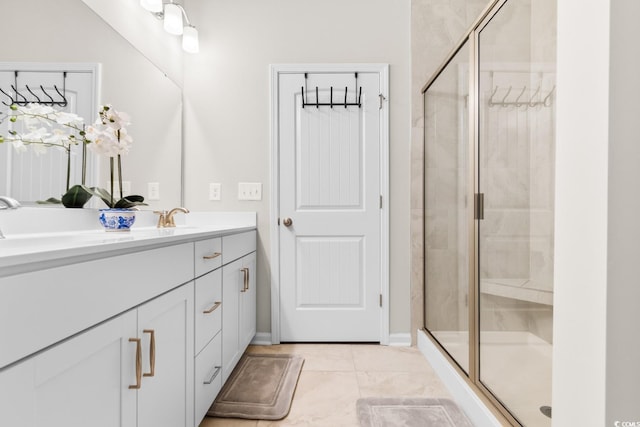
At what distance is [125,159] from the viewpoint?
1777mm

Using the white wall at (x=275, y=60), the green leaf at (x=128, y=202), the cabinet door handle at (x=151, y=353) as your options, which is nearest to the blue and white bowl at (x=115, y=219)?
the green leaf at (x=128, y=202)

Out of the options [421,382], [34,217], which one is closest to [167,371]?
[34,217]

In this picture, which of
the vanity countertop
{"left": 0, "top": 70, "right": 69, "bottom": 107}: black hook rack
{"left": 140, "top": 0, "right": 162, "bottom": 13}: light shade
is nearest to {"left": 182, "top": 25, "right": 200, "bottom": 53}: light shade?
{"left": 140, "top": 0, "right": 162, "bottom": 13}: light shade

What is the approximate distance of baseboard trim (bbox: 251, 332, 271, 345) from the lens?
90.7 inches

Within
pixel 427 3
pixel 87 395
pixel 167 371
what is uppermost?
pixel 427 3

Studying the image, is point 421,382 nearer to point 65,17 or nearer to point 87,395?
point 87,395

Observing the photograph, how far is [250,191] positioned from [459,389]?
1.68 m

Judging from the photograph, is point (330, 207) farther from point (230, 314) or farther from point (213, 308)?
point (213, 308)

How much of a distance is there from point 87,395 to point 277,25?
235cm

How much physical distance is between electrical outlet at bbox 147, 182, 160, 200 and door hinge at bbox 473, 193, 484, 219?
177cm

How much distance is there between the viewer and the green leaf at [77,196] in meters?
1.37

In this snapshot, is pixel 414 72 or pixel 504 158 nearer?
pixel 504 158

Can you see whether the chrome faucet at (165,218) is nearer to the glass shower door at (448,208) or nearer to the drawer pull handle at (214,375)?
the drawer pull handle at (214,375)

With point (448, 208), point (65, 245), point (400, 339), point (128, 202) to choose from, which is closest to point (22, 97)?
point (128, 202)
